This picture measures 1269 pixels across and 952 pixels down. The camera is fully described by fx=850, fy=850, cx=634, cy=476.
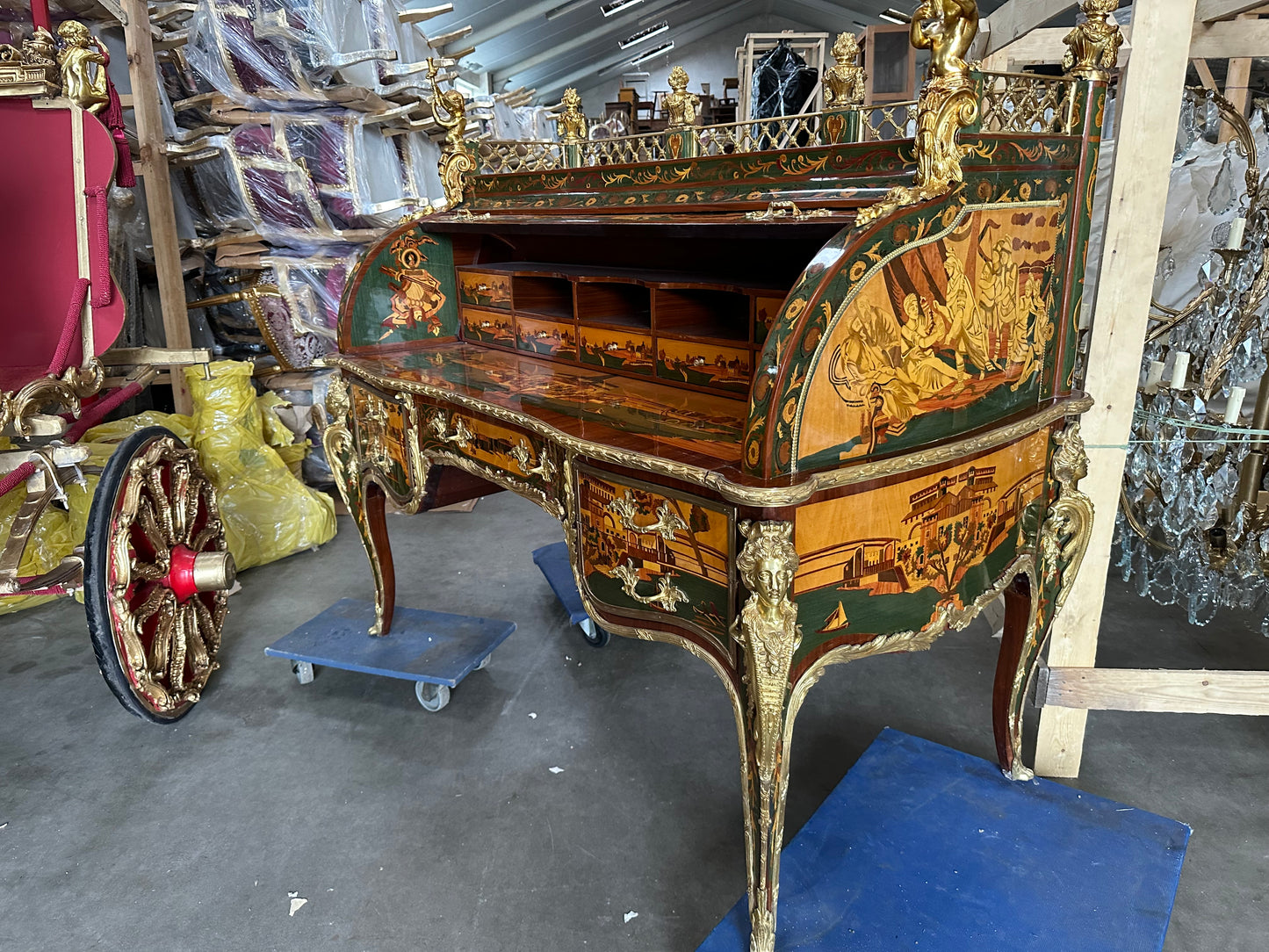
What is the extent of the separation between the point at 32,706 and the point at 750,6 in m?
17.2

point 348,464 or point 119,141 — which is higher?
point 119,141

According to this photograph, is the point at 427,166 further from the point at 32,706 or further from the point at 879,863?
the point at 879,863

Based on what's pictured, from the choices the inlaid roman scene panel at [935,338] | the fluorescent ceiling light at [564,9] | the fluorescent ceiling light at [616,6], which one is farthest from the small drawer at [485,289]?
the fluorescent ceiling light at [616,6]

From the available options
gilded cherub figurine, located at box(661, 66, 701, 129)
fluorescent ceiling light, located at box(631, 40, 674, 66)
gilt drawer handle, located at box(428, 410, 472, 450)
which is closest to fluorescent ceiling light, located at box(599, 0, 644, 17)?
fluorescent ceiling light, located at box(631, 40, 674, 66)

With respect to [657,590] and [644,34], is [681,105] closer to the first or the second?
[657,590]

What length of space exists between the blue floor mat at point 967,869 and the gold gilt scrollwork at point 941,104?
1.35 m

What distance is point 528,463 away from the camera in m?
2.00

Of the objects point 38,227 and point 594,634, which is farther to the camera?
point 594,634

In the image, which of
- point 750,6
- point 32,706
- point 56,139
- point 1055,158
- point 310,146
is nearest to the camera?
point 1055,158

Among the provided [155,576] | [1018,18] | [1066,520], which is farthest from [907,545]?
[155,576]

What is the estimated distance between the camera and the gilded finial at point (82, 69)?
253cm

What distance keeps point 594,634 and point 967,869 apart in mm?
1553

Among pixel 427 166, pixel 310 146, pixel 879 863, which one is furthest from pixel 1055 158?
pixel 427 166

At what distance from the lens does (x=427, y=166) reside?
5.98 meters
